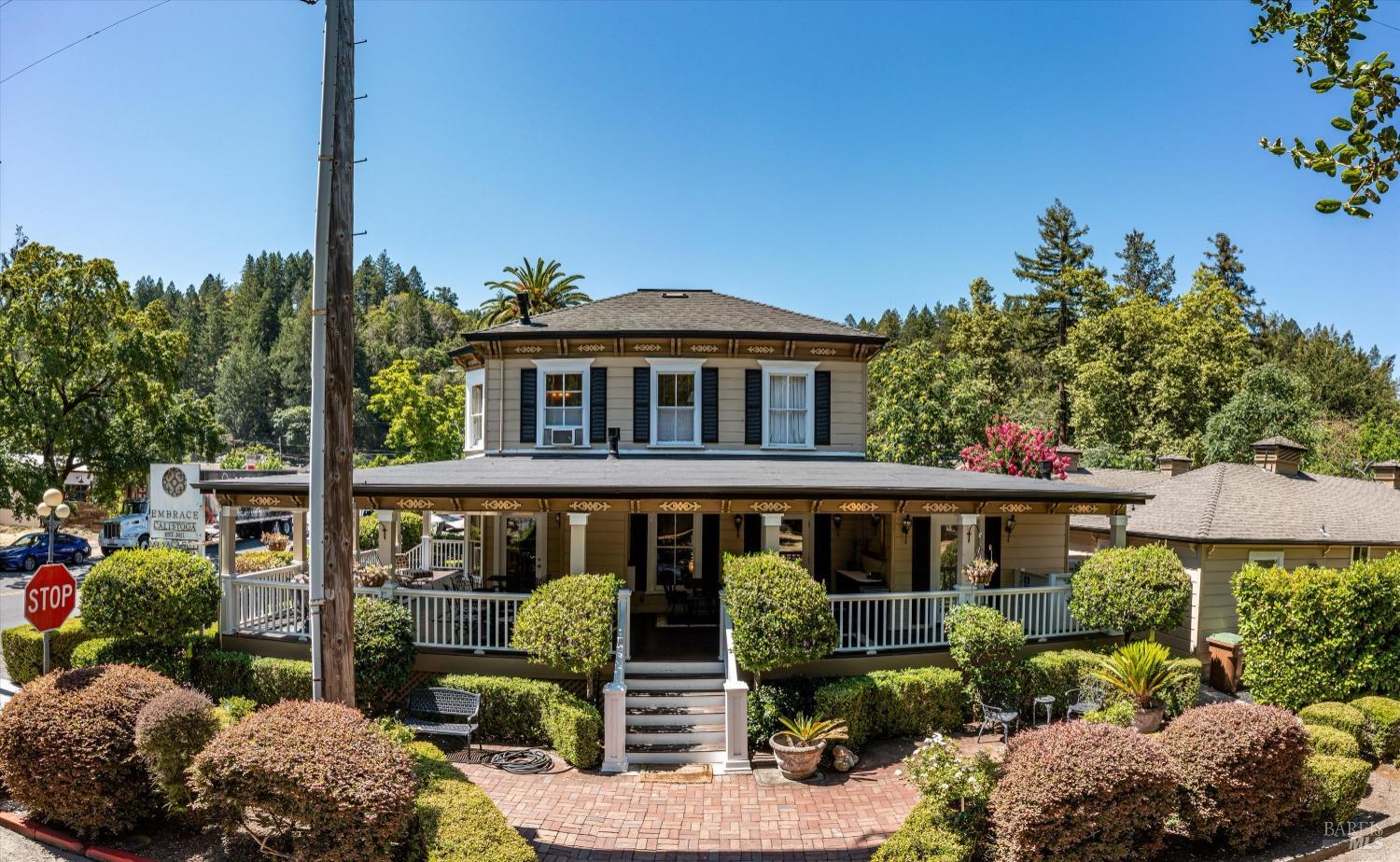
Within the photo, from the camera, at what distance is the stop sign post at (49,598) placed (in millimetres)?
9430

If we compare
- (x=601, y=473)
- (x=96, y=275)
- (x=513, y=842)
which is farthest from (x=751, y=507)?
(x=96, y=275)

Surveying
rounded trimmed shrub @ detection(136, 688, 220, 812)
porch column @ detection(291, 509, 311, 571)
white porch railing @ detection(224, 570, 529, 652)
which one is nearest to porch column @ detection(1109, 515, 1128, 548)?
white porch railing @ detection(224, 570, 529, 652)

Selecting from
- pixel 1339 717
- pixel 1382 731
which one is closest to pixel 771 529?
pixel 1339 717

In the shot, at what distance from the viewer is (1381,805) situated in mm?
8953

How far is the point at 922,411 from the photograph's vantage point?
1182 inches

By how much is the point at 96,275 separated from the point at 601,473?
27003 millimetres

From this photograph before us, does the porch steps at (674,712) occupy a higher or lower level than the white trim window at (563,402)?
lower

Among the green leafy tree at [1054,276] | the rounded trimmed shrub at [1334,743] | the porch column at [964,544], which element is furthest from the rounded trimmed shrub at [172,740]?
the green leafy tree at [1054,276]

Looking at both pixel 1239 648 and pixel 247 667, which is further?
pixel 1239 648

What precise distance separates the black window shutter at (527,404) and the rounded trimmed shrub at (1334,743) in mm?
14635

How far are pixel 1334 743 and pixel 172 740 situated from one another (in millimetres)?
13498

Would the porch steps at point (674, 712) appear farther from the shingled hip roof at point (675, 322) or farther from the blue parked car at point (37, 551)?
the blue parked car at point (37, 551)

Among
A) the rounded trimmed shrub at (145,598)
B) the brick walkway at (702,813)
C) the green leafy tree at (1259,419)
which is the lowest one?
the brick walkway at (702,813)

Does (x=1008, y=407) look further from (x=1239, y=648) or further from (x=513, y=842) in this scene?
(x=513, y=842)
